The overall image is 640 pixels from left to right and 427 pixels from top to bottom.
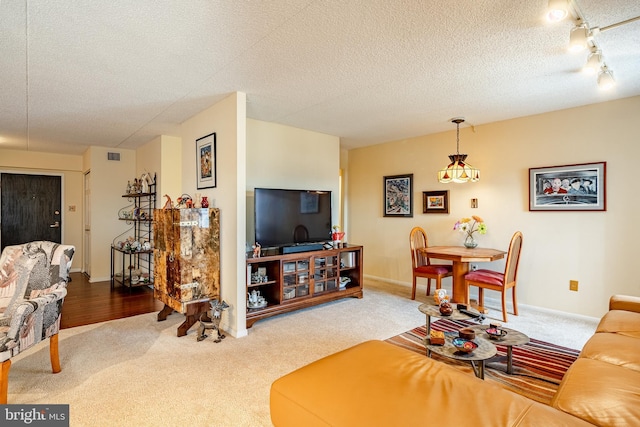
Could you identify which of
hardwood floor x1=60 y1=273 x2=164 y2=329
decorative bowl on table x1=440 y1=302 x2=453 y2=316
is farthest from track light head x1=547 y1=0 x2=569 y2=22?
hardwood floor x1=60 y1=273 x2=164 y2=329

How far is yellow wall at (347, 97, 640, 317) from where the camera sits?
3.44 metres

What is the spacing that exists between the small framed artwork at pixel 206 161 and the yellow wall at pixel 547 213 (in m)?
3.03

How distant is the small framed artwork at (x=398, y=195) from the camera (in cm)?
525

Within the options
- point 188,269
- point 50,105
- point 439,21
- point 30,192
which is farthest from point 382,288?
point 30,192

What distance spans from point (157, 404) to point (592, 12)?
11.4ft

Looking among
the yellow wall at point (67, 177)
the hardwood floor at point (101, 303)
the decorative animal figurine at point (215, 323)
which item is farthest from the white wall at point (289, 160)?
the yellow wall at point (67, 177)

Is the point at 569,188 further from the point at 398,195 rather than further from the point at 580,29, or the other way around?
the point at 580,29

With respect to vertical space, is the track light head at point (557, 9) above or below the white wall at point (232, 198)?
above

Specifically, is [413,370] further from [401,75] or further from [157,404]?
[401,75]

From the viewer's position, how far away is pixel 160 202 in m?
4.98

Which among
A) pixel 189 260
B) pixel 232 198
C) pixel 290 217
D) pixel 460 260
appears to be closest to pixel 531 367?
pixel 460 260

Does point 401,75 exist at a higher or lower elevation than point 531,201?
higher

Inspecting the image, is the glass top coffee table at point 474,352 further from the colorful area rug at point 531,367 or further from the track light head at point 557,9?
the track light head at point 557,9

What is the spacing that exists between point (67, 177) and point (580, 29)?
25.5ft
